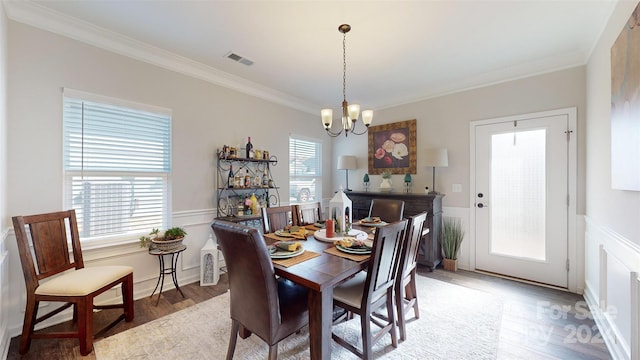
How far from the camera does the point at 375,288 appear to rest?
1640 millimetres

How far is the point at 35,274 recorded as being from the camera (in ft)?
6.04

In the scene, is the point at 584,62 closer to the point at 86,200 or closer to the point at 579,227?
the point at 579,227

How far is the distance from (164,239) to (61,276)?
775 mm

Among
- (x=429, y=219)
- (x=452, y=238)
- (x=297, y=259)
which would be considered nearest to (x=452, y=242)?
(x=452, y=238)

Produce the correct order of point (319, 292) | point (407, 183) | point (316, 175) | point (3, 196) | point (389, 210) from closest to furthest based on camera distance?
point (319, 292) → point (3, 196) → point (389, 210) → point (407, 183) → point (316, 175)

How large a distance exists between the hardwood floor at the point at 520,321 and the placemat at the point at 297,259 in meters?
1.56

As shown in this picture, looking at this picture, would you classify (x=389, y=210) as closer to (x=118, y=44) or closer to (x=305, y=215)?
(x=305, y=215)

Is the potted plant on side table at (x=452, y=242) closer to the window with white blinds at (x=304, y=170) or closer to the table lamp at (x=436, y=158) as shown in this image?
the table lamp at (x=436, y=158)

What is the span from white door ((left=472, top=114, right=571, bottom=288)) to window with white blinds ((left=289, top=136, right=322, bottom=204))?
2610 millimetres

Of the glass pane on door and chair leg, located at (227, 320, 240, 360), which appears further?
the glass pane on door

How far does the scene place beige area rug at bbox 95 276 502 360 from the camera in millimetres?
1812

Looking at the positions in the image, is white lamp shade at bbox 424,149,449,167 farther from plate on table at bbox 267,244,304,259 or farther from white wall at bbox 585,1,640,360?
plate on table at bbox 267,244,304,259

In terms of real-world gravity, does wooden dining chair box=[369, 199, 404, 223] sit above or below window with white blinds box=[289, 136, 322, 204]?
below

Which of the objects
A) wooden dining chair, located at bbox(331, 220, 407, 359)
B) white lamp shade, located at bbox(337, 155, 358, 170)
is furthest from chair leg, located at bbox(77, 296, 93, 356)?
white lamp shade, located at bbox(337, 155, 358, 170)
